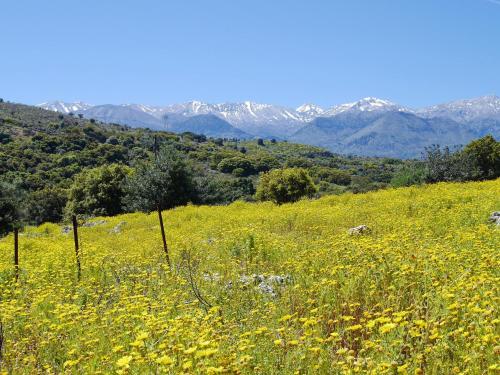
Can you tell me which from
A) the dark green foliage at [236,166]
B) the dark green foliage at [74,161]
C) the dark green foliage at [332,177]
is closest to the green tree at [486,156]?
the dark green foliage at [74,161]

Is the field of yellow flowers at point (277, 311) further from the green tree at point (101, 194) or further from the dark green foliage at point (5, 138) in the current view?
the dark green foliage at point (5, 138)

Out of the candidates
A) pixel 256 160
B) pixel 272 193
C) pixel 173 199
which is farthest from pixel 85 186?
pixel 256 160

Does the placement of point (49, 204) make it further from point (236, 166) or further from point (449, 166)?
point (236, 166)

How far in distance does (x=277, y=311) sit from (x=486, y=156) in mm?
46649

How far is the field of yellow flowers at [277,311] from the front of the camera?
4016 millimetres

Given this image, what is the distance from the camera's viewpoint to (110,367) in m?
4.48

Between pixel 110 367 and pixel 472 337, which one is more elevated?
pixel 472 337

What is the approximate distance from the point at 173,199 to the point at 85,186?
1271 centimetres

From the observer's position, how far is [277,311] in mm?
6168

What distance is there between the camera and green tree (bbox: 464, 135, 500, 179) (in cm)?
4559

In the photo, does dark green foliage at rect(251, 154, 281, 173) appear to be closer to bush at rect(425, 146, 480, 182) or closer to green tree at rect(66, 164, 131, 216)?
green tree at rect(66, 164, 131, 216)

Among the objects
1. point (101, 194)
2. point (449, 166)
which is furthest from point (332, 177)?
point (101, 194)

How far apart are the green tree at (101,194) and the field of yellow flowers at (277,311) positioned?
36.1m

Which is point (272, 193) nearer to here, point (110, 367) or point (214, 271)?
point (214, 271)
